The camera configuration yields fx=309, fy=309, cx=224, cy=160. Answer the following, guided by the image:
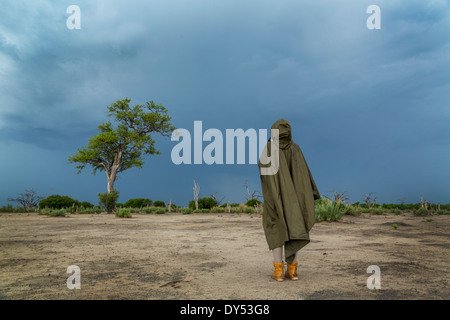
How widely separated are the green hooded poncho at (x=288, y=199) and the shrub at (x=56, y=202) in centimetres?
2670

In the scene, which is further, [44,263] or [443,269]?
[44,263]

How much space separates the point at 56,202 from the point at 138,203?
751cm

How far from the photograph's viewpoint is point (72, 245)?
7.25 metres

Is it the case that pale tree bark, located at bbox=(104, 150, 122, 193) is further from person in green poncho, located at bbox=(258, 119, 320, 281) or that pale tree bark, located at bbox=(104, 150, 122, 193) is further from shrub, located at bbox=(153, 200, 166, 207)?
person in green poncho, located at bbox=(258, 119, 320, 281)

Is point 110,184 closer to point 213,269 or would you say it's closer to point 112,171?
point 112,171

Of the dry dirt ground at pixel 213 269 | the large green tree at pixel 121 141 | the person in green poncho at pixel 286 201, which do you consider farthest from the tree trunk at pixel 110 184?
the person in green poncho at pixel 286 201

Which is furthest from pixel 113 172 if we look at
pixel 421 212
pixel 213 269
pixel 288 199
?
pixel 288 199

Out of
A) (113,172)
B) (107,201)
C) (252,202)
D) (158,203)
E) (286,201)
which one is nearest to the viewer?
(286,201)

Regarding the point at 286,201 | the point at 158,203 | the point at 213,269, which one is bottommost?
the point at 158,203

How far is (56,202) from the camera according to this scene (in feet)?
86.9

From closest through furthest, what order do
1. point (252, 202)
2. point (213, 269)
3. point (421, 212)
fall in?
point (213, 269)
point (421, 212)
point (252, 202)
